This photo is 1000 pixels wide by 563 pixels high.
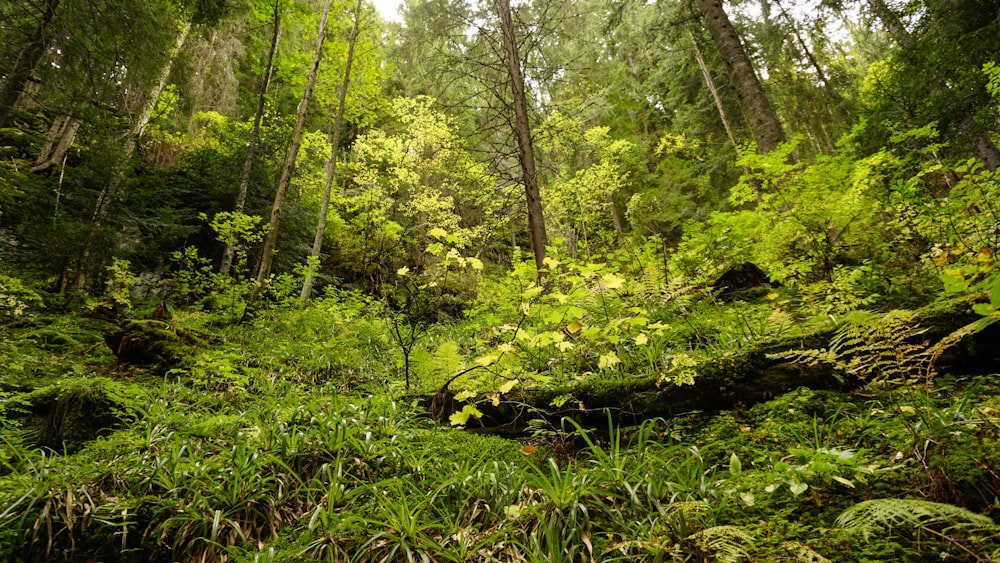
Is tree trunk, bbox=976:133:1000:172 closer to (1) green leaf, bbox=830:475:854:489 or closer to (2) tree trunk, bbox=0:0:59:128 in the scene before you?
(1) green leaf, bbox=830:475:854:489

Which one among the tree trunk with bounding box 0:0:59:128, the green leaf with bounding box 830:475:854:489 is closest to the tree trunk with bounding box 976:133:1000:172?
→ the green leaf with bounding box 830:475:854:489

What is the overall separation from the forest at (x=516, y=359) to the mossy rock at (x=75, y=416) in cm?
2

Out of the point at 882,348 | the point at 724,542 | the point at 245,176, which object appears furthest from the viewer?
the point at 245,176

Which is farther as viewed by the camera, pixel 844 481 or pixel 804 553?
pixel 844 481

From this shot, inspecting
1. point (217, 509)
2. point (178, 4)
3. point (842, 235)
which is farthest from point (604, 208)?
point (217, 509)

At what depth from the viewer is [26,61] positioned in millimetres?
5516

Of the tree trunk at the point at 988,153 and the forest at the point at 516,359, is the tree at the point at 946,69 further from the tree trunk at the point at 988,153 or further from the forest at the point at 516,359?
the tree trunk at the point at 988,153

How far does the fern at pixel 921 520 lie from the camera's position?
127 centimetres

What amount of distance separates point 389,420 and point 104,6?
813 cm

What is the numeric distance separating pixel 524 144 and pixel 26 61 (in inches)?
284

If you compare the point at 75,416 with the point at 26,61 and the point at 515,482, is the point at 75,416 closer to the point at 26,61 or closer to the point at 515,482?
the point at 515,482

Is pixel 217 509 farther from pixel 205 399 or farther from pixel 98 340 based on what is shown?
pixel 98 340

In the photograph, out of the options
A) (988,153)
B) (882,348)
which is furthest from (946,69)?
(882,348)

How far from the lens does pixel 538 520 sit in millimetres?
2199
